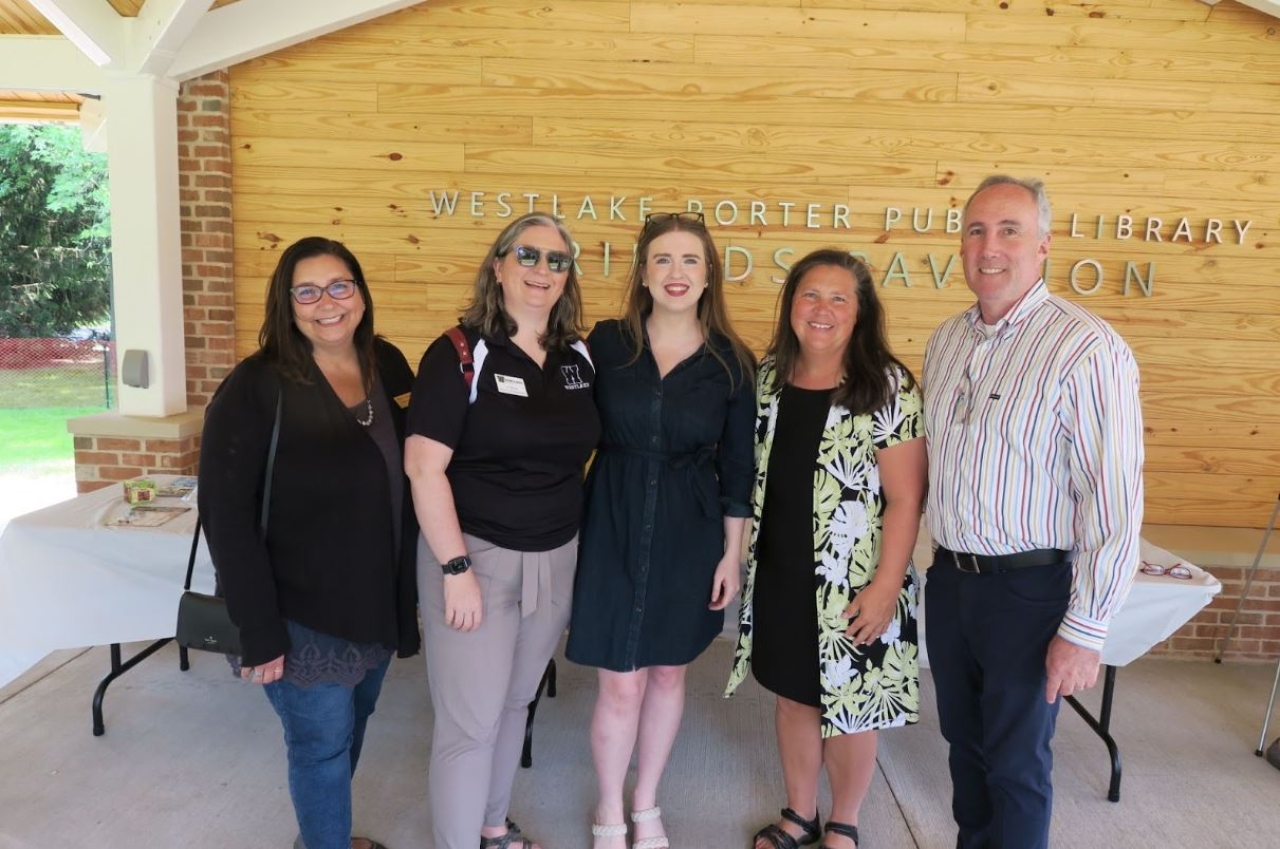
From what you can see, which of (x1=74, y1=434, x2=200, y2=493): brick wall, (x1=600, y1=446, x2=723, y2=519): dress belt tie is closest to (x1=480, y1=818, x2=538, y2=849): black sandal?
(x1=600, y1=446, x2=723, y2=519): dress belt tie

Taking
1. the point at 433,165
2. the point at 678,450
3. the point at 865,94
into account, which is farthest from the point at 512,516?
the point at 865,94

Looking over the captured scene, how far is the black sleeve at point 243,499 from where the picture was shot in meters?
1.76

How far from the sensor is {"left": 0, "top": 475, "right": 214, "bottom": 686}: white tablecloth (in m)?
2.75

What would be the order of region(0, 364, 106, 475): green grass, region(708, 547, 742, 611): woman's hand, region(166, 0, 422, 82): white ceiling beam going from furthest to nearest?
region(0, 364, 106, 475): green grass < region(166, 0, 422, 82): white ceiling beam < region(708, 547, 742, 611): woman's hand

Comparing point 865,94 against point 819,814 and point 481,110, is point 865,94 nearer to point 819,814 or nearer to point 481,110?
point 481,110

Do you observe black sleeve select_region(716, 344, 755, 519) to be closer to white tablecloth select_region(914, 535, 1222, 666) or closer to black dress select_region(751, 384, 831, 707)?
black dress select_region(751, 384, 831, 707)

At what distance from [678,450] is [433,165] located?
2549 mm

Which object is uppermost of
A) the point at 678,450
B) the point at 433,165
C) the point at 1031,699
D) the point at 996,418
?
the point at 433,165

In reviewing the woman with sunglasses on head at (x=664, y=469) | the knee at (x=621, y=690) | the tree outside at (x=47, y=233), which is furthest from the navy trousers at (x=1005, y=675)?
the tree outside at (x=47, y=233)

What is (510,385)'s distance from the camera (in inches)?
77.9

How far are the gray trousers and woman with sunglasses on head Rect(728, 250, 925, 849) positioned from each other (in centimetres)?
60

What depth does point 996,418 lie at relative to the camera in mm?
1896

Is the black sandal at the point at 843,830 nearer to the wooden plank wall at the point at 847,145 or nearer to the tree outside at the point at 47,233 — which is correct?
the wooden plank wall at the point at 847,145

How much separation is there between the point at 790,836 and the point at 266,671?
1.52 meters
